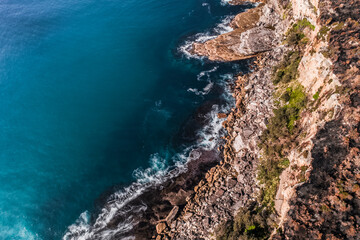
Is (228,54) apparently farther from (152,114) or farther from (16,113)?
(16,113)

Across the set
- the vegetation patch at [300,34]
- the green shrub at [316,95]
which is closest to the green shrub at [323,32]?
the vegetation patch at [300,34]

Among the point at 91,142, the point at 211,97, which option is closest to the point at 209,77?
the point at 211,97

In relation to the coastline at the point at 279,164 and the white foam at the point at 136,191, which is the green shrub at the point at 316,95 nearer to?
the coastline at the point at 279,164

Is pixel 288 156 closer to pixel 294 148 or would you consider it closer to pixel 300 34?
pixel 294 148

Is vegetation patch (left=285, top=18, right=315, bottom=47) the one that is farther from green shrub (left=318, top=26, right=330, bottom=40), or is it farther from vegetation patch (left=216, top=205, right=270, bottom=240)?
vegetation patch (left=216, top=205, right=270, bottom=240)

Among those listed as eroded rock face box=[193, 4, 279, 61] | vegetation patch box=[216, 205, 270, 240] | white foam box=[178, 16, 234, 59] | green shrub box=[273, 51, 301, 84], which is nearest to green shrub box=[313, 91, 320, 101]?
green shrub box=[273, 51, 301, 84]

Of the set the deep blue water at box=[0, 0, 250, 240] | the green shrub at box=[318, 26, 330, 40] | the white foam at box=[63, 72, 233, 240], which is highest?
the green shrub at box=[318, 26, 330, 40]

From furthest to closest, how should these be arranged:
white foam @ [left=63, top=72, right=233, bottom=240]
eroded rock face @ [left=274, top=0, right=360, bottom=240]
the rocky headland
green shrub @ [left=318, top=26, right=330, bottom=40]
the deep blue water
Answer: the deep blue water, white foam @ [left=63, top=72, right=233, bottom=240], green shrub @ [left=318, top=26, right=330, bottom=40], the rocky headland, eroded rock face @ [left=274, top=0, right=360, bottom=240]
